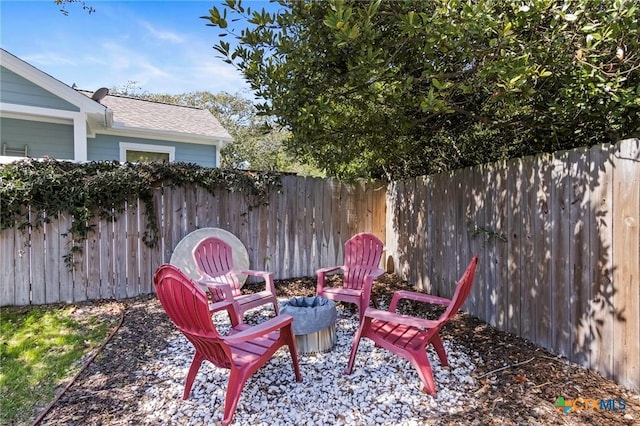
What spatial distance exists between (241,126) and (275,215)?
11.7 m

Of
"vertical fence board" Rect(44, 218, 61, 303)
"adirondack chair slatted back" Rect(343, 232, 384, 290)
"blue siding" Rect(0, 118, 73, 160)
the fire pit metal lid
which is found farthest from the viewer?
"blue siding" Rect(0, 118, 73, 160)

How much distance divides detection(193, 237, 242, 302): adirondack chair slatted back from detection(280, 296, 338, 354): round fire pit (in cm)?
112

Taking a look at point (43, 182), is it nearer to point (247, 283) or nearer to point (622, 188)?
point (247, 283)

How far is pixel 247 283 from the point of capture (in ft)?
16.5

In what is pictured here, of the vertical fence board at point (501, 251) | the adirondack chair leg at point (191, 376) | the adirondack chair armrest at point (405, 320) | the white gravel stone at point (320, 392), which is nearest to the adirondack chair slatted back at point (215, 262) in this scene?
the white gravel stone at point (320, 392)

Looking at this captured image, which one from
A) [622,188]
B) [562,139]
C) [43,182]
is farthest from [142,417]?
[562,139]

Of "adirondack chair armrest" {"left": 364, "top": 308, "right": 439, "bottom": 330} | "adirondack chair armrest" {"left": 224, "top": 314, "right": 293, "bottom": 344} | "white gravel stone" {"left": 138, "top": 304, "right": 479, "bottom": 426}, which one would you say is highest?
"adirondack chair armrest" {"left": 224, "top": 314, "right": 293, "bottom": 344}

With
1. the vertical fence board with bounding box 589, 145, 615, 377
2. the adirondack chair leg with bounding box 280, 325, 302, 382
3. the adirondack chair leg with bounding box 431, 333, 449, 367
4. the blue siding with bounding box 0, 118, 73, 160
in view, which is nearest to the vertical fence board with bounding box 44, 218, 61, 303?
the adirondack chair leg with bounding box 280, 325, 302, 382

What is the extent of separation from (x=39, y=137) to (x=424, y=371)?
785 centimetres

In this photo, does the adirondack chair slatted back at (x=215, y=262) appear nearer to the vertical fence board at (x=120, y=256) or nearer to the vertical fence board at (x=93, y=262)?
the vertical fence board at (x=120, y=256)

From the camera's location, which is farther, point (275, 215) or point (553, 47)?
point (275, 215)

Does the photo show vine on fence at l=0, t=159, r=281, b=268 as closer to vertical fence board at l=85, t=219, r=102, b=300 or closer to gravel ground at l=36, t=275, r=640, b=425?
vertical fence board at l=85, t=219, r=102, b=300

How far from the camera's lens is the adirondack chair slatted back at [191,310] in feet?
6.45

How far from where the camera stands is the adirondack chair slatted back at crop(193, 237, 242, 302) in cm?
383
